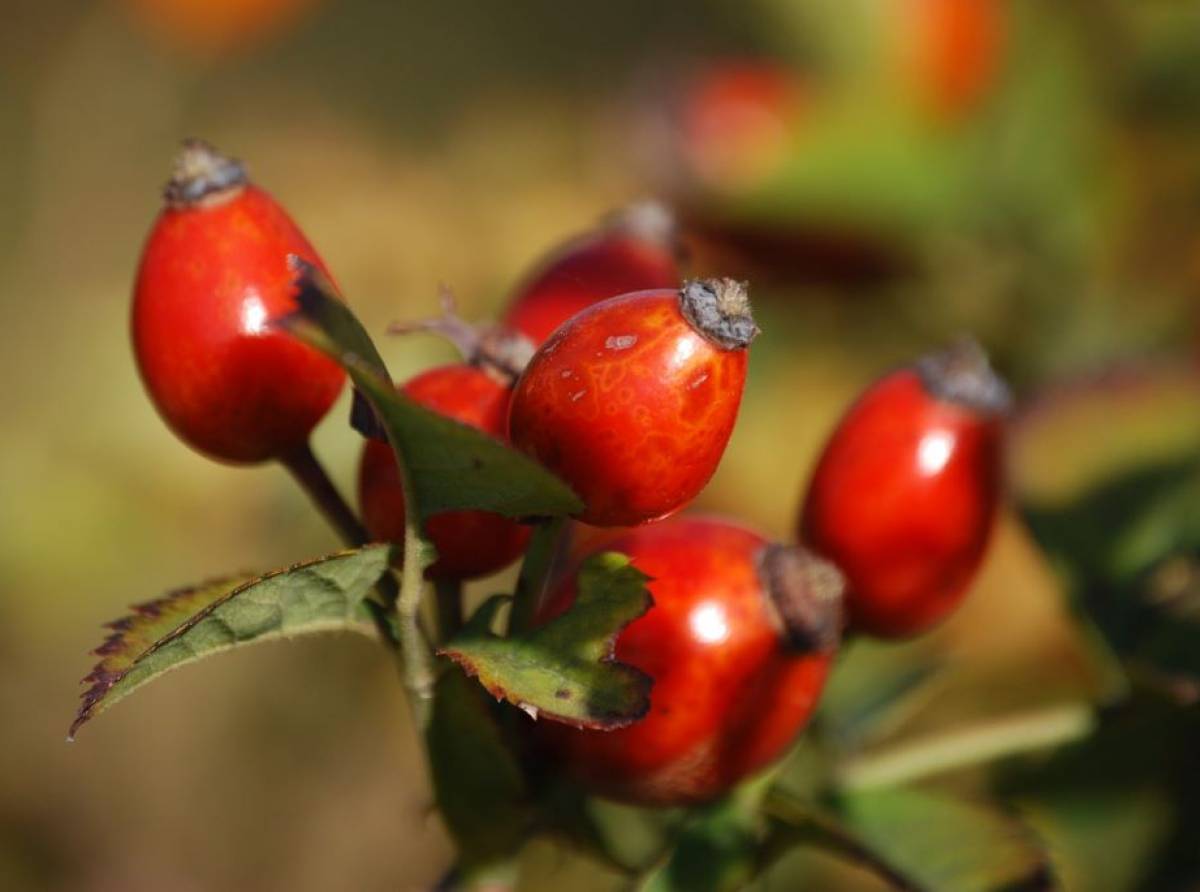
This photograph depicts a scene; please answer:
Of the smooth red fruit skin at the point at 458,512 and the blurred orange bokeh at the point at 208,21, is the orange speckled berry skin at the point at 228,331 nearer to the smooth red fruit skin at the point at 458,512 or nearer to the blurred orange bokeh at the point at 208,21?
the smooth red fruit skin at the point at 458,512

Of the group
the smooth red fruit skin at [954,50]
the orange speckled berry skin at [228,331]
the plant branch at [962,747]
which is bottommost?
the plant branch at [962,747]

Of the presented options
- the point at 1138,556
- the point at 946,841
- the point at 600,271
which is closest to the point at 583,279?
the point at 600,271

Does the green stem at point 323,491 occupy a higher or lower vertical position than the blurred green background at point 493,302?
higher

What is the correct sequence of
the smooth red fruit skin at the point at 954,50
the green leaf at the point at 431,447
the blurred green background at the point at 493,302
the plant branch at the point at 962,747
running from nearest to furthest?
1. the green leaf at the point at 431,447
2. the plant branch at the point at 962,747
3. the blurred green background at the point at 493,302
4. the smooth red fruit skin at the point at 954,50

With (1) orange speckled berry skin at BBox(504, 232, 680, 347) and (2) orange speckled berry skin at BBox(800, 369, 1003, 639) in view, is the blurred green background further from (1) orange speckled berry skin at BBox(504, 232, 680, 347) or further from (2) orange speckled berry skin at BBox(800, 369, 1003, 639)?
(1) orange speckled berry skin at BBox(504, 232, 680, 347)

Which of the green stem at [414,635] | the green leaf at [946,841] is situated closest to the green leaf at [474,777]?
the green stem at [414,635]

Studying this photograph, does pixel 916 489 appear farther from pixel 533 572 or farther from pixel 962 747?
pixel 533 572

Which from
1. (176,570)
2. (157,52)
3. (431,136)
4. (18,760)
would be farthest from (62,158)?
(18,760)
